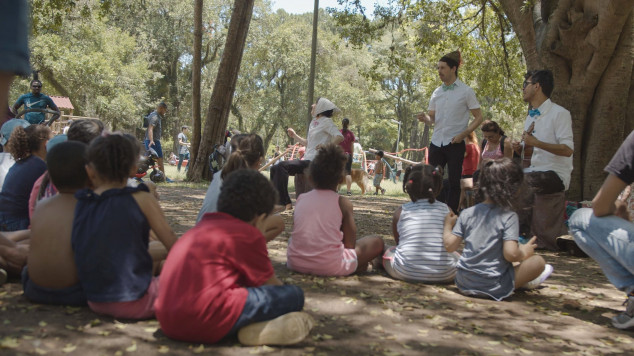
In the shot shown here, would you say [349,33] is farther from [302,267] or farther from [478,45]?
[302,267]

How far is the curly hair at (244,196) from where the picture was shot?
10.4ft

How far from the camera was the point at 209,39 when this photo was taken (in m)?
45.2

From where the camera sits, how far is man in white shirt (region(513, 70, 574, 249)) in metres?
6.54

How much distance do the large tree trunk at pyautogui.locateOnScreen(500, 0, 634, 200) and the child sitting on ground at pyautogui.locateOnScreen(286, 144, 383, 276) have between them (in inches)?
191

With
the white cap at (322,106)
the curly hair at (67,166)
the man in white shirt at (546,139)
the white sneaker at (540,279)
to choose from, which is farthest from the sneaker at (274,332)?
the white cap at (322,106)

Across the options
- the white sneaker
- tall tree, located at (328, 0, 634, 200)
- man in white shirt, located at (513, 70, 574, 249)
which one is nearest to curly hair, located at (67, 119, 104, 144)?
the white sneaker

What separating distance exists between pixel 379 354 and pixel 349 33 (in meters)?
12.7

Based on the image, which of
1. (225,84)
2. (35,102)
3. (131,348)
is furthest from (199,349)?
(225,84)

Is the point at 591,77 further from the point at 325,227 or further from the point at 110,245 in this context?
the point at 110,245

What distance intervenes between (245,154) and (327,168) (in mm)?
895

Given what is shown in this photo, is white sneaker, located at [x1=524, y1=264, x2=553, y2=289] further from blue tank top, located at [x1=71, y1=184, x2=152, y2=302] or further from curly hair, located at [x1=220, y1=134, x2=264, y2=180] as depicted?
blue tank top, located at [x1=71, y1=184, x2=152, y2=302]

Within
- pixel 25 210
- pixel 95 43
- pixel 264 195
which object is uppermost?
pixel 95 43

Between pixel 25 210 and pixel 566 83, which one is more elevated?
pixel 566 83

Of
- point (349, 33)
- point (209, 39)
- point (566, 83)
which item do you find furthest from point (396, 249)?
point (209, 39)
